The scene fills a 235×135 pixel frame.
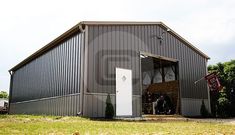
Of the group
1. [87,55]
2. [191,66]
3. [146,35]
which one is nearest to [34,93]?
[87,55]

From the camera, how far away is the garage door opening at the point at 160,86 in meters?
17.8

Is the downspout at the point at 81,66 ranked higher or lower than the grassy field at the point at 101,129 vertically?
higher

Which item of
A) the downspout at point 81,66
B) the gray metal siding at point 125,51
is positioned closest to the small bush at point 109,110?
the gray metal siding at point 125,51

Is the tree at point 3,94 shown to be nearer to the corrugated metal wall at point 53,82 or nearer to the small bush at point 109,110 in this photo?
the corrugated metal wall at point 53,82

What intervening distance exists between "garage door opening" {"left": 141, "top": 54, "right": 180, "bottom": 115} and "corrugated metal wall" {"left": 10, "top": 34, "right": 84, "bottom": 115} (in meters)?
4.77

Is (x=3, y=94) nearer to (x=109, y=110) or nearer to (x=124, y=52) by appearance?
(x=124, y=52)

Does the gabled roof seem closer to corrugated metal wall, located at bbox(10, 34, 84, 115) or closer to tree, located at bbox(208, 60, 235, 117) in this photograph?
corrugated metal wall, located at bbox(10, 34, 84, 115)

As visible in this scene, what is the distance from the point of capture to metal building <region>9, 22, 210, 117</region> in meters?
12.3

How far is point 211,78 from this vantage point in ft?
58.5

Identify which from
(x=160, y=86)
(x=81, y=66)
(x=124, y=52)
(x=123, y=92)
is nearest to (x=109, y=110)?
(x=123, y=92)

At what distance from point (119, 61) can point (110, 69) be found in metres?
0.77

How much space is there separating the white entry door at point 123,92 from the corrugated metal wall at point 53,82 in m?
2.03

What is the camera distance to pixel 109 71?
12.7 m

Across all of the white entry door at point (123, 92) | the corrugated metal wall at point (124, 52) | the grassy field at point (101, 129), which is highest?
the corrugated metal wall at point (124, 52)
